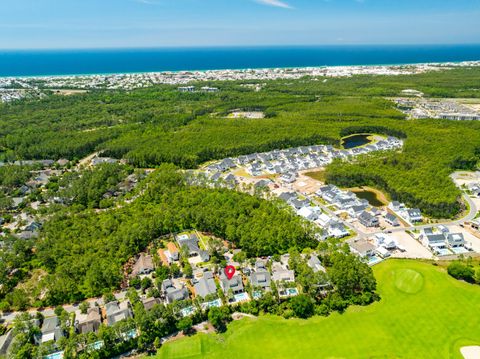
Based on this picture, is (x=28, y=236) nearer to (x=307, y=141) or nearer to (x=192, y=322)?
(x=192, y=322)

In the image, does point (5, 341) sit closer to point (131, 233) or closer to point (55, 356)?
point (55, 356)

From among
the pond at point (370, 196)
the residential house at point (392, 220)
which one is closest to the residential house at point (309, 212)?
the residential house at point (392, 220)

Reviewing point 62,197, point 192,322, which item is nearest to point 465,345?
point 192,322

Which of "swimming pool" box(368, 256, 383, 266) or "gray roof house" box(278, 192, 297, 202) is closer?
"swimming pool" box(368, 256, 383, 266)

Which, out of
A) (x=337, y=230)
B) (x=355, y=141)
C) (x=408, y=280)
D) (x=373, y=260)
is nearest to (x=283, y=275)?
(x=373, y=260)

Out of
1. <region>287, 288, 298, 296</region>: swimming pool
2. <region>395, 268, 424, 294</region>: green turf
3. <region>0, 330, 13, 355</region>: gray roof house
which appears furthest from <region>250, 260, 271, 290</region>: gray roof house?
<region>0, 330, 13, 355</region>: gray roof house

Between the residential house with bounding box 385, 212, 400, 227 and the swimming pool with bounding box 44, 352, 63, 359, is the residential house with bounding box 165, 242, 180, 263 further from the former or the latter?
the residential house with bounding box 385, 212, 400, 227
